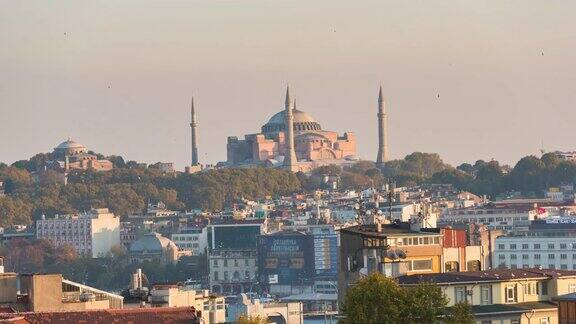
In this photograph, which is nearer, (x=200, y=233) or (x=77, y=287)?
(x=77, y=287)

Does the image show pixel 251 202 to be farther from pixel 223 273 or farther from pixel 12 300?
pixel 12 300

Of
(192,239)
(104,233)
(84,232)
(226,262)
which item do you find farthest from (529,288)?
(104,233)

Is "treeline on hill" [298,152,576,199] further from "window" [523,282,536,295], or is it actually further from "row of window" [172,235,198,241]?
"window" [523,282,536,295]

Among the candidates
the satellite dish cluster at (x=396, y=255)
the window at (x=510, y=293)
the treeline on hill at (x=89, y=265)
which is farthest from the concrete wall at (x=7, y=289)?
the treeline on hill at (x=89, y=265)

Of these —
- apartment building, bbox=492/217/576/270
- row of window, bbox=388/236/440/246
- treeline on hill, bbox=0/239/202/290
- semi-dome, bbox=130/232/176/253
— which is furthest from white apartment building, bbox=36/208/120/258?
row of window, bbox=388/236/440/246

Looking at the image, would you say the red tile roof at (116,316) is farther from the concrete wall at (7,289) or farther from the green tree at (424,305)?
the concrete wall at (7,289)

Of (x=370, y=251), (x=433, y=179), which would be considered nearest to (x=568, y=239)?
(x=433, y=179)
